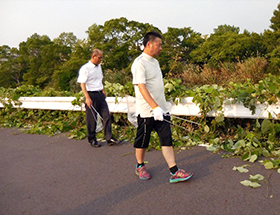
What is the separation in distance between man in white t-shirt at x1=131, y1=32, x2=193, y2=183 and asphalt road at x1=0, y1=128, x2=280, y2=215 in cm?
21

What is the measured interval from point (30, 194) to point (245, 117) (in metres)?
3.36

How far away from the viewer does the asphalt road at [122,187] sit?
113 inches

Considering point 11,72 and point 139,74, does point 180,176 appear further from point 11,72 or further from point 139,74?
point 11,72

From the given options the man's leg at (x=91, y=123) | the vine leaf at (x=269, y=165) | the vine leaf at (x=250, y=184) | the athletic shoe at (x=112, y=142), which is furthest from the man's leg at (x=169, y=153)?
the man's leg at (x=91, y=123)

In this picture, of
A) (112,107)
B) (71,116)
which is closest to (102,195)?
(112,107)

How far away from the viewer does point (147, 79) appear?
3562 millimetres

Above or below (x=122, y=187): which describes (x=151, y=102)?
above

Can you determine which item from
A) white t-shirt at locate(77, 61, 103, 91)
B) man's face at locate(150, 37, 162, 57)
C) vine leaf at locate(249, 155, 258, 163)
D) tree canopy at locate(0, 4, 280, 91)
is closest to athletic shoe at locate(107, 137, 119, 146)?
white t-shirt at locate(77, 61, 103, 91)

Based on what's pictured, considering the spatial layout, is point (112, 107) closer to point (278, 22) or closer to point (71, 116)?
point (71, 116)

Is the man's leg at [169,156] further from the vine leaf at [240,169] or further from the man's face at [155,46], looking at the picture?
the man's face at [155,46]

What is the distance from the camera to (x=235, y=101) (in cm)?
443

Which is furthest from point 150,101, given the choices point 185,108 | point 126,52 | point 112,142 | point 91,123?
point 126,52

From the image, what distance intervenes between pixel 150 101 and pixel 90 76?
98.1 inches

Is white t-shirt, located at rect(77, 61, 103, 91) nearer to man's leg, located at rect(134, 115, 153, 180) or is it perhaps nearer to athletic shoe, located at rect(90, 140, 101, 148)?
athletic shoe, located at rect(90, 140, 101, 148)
